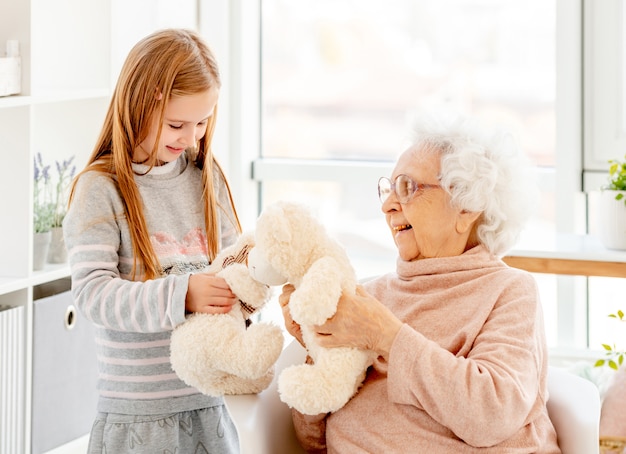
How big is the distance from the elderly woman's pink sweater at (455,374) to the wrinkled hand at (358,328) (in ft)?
0.09

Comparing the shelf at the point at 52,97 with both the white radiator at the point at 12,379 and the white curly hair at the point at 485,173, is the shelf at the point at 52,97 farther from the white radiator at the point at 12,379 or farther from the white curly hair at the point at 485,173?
the white curly hair at the point at 485,173

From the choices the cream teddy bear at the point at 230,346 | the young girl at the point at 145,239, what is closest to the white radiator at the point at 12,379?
the young girl at the point at 145,239

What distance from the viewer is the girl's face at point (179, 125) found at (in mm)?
1869

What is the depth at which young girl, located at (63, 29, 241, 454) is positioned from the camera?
5.93 feet

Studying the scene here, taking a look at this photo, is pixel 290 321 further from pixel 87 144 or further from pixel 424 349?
pixel 87 144

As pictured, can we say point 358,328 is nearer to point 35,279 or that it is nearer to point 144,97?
point 144,97

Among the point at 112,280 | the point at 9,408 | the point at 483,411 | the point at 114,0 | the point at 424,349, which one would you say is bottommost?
the point at 9,408

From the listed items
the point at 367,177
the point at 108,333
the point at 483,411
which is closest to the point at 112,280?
the point at 108,333

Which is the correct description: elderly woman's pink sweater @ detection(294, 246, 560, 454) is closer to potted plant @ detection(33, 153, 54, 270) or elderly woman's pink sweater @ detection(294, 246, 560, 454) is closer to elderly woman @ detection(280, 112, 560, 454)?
elderly woman @ detection(280, 112, 560, 454)

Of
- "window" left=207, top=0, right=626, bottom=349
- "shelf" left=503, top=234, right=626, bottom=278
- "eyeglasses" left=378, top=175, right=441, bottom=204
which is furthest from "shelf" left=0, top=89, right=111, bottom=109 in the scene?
"shelf" left=503, top=234, right=626, bottom=278

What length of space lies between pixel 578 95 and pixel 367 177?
0.81 m

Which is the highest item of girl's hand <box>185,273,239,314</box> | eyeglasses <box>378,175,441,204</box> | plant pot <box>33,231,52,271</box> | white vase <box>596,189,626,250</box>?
eyeglasses <box>378,175,441,204</box>

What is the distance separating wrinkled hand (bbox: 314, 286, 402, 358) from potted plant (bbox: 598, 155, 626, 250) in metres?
1.15

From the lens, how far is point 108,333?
6.26ft
